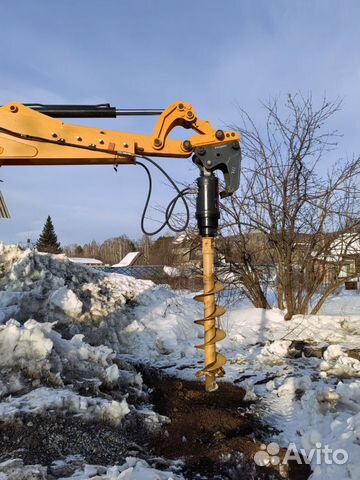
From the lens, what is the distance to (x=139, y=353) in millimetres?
7914

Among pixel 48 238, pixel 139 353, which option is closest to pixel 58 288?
pixel 139 353

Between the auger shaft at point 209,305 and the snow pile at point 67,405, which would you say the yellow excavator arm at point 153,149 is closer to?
the auger shaft at point 209,305

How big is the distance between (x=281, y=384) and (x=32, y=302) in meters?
4.55

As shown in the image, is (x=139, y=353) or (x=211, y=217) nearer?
(x=211, y=217)

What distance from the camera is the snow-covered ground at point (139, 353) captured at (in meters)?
3.98

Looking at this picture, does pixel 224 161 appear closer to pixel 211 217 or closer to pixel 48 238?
pixel 211 217

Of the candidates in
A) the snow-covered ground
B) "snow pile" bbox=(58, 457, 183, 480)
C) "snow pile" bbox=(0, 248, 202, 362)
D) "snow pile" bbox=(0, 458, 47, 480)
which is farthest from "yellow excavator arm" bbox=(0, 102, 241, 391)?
"snow pile" bbox=(0, 248, 202, 362)

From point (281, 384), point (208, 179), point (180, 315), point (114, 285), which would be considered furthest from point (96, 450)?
point (114, 285)

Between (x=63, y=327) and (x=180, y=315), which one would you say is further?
(x=180, y=315)

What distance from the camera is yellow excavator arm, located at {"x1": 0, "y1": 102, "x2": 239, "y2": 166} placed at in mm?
3703

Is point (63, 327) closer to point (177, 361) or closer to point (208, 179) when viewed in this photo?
A: point (177, 361)

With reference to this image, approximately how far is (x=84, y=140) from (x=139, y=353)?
5.06 meters

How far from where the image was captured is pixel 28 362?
4.64 m

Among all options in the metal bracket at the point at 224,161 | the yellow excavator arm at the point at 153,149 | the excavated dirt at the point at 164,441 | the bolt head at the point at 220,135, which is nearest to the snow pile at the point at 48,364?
the excavated dirt at the point at 164,441
